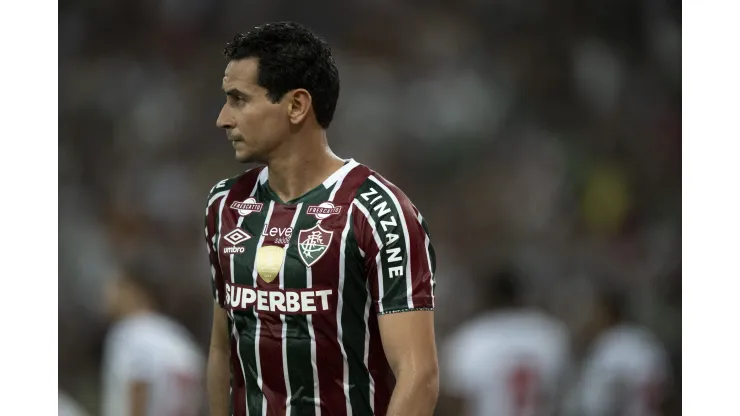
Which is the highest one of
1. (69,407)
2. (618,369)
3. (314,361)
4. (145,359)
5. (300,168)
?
(300,168)

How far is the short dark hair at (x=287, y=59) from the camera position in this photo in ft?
7.14

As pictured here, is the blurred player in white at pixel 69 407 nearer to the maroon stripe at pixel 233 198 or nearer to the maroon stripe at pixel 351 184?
the maroon stripe at pixel 233 198

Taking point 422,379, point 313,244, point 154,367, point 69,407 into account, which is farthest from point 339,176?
point 69,407

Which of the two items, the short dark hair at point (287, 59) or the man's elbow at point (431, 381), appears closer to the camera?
the man's elbow at point (431, 381)

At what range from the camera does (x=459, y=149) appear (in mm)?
4730

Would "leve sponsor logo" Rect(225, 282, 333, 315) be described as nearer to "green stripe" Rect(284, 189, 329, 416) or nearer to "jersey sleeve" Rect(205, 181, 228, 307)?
"green stripe" Rect(284, 189, 329, 416)

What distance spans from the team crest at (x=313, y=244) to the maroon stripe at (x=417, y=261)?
0.19 meters

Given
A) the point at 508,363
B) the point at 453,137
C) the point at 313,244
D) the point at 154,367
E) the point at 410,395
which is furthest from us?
the point at 453,137

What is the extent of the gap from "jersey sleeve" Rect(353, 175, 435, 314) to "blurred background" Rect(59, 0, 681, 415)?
2431mm

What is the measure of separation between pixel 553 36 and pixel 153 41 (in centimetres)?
215

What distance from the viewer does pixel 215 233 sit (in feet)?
7.69

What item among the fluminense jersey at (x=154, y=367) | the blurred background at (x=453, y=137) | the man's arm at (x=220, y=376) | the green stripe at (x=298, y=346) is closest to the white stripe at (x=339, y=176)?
the green stripe at (x=298, y=346)

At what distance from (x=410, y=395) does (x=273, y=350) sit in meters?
0.36

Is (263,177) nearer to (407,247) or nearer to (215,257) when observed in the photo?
(215,257)
